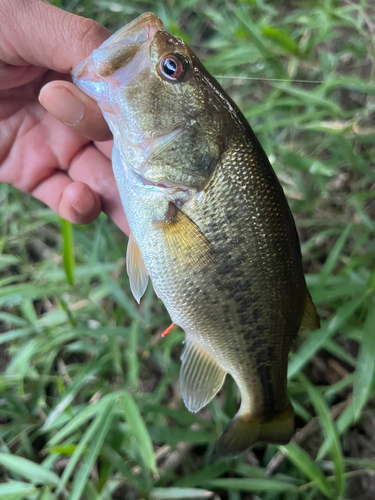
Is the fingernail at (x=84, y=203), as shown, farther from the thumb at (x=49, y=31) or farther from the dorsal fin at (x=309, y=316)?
the dorsal fin at (x=309, y=316)

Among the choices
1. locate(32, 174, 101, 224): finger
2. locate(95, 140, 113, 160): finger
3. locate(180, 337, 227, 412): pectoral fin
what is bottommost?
locate(180, 337, 227, 412): pectoral fin

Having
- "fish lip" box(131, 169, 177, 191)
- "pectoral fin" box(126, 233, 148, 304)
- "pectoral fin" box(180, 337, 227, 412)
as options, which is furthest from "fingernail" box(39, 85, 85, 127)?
"pectoral fin" box(180, 337, 227, 412)

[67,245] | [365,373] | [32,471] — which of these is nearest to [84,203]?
[67,245]

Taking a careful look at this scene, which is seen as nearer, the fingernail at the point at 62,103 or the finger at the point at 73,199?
the fingernail at the point at 62,103

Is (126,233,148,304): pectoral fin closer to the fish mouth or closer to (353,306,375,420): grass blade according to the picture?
the fish mouth

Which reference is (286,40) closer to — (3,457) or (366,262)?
(366,262)

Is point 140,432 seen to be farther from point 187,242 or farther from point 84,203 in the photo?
point 84,203

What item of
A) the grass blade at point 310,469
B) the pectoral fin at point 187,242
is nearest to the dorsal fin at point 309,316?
the pectoral fin at point 187,242
